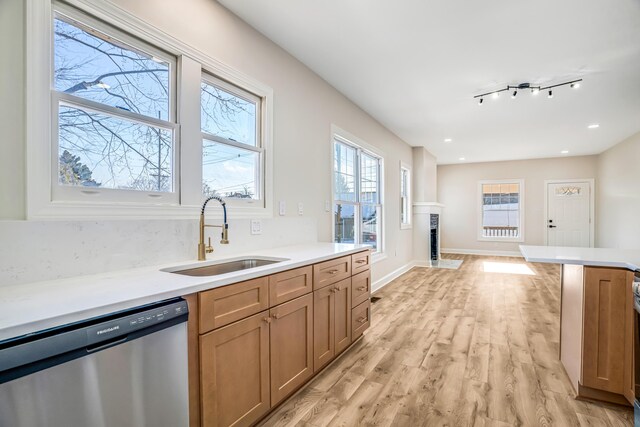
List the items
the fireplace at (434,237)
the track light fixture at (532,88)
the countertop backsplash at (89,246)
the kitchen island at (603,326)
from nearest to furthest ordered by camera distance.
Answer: the countertop backsplash at (89,246) < the kitchen island at (603,326) < the track light fixture at (532,88) < the fireplace at (434,237)

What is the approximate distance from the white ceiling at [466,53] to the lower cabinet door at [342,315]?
206cm

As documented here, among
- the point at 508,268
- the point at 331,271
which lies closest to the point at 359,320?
the point at 331,271

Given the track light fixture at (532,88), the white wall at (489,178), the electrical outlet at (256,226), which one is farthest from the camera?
the white wall at (489,178)

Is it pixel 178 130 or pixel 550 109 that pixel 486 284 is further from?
pixel 178 130

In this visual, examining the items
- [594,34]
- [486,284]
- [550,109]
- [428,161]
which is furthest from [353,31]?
[428,161]

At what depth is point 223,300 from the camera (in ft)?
4.70

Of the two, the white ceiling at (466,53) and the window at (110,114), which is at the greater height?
the white ceiling at (466,53)

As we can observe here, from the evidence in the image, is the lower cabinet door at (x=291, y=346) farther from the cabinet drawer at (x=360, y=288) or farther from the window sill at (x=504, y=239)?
the window sill at (x=504, y=239)

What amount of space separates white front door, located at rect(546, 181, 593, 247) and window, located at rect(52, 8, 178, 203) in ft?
Answer: 30.3

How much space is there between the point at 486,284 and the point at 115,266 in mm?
5270

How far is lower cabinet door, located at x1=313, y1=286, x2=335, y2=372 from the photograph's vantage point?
7.02 ft

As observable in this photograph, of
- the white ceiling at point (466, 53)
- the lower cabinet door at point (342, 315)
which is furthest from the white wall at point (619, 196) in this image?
the lower cabinet door at point (342, 315)

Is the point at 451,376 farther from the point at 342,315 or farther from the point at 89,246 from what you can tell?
the point at 89,246

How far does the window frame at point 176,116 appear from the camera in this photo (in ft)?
4.36
